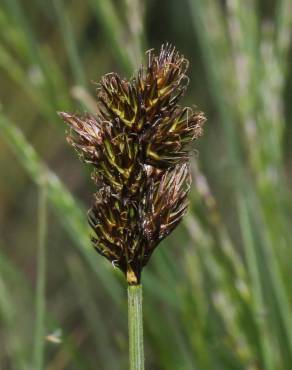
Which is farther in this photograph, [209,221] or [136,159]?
[209,221]

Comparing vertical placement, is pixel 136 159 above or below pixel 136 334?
above

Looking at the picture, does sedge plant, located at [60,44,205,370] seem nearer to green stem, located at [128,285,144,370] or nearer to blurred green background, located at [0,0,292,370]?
green stem, located at [128,285,144,370]

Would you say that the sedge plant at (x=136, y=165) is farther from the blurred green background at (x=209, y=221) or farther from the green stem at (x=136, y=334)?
the blurred green background at (x=209, y=221)

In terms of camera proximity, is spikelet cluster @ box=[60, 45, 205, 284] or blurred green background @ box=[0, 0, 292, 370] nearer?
spikelet cluster @ box=[60, 45, 205, 284]

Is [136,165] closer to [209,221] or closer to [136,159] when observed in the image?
[136,159]

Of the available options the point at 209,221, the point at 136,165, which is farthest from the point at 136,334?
the point at 209,221

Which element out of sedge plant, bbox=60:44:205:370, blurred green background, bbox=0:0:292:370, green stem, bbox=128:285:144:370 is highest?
blurred green background, bbox=0:0:292:370

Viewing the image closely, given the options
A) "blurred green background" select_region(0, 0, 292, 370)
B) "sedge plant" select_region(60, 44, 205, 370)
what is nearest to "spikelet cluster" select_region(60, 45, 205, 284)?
"sedge plant" select_region(60, 44, 205, 370)

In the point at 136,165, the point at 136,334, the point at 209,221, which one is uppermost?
A: the point at 209,221

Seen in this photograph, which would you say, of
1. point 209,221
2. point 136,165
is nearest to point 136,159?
point 136,165

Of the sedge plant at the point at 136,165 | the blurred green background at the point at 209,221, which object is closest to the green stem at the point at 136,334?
the sedge plant at the point at 136,165
